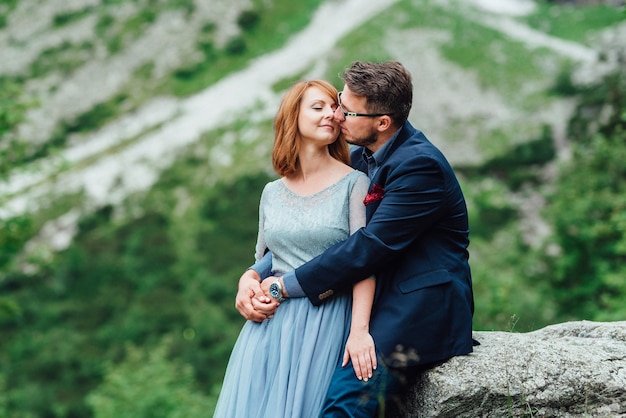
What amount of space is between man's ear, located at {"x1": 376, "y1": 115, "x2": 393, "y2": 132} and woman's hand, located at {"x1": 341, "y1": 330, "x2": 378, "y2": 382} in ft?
4.48

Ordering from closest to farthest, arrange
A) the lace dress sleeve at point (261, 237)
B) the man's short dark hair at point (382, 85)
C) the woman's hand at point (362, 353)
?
the woman's hand at point (362, 353), the man's short dark hair at point (382, 85), the lace dress sleeve at point (261, 237)

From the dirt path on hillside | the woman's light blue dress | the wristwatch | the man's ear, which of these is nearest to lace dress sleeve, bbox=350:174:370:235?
the woman's light blue dress

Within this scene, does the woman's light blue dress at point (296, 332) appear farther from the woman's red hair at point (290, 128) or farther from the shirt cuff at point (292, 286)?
the woman's red hair at point (290, 128)

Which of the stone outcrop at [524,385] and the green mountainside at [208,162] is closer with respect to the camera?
the stone outcrop at [524,385]

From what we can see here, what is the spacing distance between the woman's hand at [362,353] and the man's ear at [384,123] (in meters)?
1.37

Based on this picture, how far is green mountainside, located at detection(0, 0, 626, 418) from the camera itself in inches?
910

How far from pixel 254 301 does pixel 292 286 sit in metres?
0.35

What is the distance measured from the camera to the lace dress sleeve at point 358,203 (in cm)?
488

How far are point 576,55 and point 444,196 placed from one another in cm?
4540

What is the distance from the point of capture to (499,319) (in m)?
19.9

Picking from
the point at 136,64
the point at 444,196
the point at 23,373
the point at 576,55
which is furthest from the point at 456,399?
the point at 136,64

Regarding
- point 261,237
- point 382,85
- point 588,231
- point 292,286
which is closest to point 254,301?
point 292,286

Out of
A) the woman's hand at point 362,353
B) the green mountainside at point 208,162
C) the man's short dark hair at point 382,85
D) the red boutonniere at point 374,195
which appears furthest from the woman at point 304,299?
the green mountainside at point 208,162

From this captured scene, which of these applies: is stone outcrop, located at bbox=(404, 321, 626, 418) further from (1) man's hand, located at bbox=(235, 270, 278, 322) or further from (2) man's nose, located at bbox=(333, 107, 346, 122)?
(2) man's nose, located at bbox=(333, 107, 346, 122)
